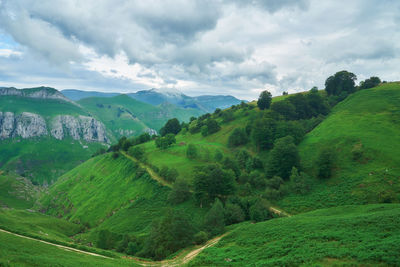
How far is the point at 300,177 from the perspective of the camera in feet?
197

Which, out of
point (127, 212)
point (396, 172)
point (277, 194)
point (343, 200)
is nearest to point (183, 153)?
point (127, 212)

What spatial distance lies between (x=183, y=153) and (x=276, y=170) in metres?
50.9

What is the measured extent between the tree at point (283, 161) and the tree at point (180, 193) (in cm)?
2944

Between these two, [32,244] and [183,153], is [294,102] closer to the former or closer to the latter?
[183,153]

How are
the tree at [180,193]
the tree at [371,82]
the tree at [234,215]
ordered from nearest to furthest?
the tree at [234,215] → the tree at [180,193] → the tree at [371,82]

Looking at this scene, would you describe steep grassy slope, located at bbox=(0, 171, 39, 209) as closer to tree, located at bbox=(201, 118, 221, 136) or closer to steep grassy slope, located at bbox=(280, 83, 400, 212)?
tree, located at bbox=(201, 118, 221, 136)

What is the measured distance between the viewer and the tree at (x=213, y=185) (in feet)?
205

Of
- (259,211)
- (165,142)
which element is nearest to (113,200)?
(165,142)

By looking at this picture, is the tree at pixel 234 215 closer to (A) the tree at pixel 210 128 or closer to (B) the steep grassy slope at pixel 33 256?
(B) the steep grassy slope at pixel 33 256

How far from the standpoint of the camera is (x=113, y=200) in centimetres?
9000

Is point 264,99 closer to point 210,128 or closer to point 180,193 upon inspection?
point 210,128

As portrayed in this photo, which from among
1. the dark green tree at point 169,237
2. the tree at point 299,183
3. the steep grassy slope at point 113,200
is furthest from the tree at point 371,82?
the dark green tree at point 169,237

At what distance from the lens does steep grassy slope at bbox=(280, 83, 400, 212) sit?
1965 inches

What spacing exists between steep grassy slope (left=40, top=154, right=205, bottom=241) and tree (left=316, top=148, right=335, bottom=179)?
3910cm
